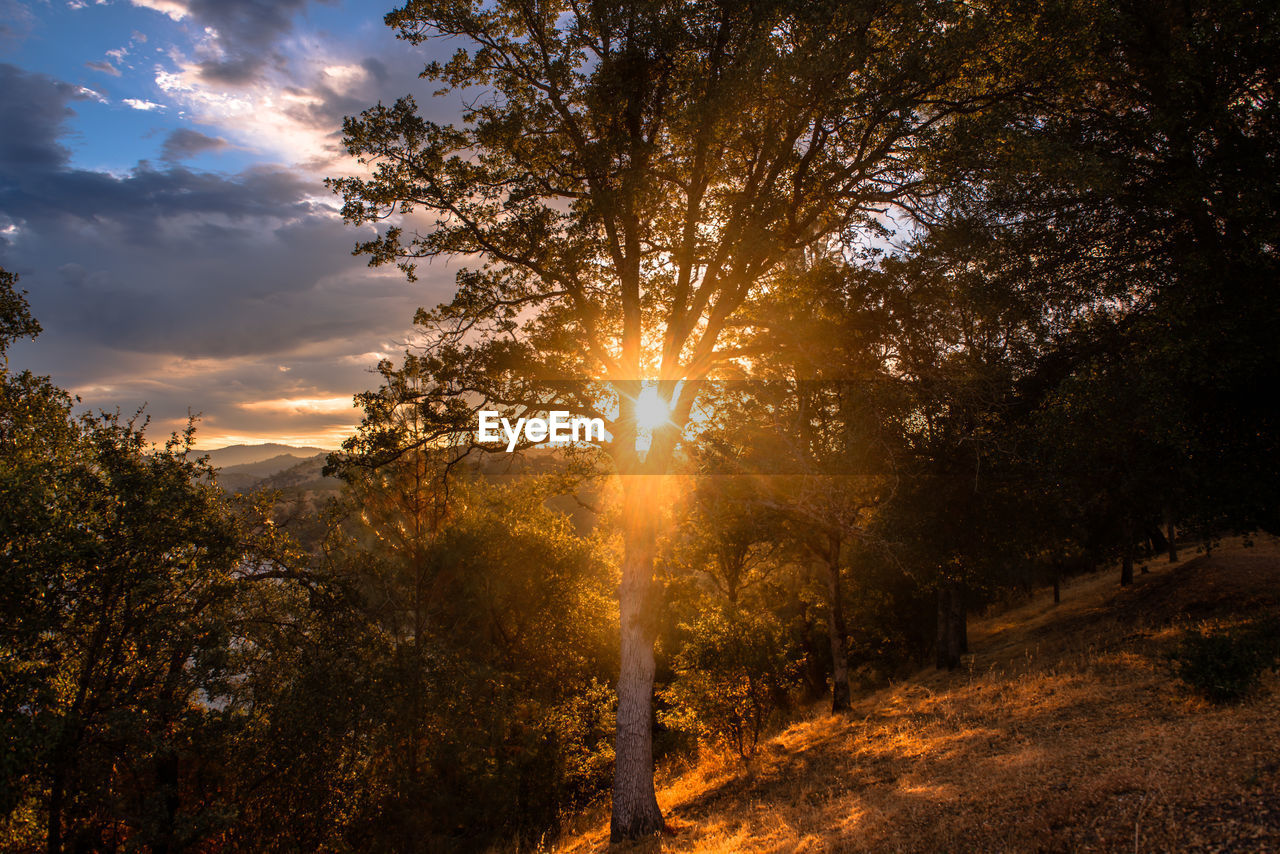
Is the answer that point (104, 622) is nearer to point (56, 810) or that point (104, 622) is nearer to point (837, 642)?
point (56, 810)

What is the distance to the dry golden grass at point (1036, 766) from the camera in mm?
6173

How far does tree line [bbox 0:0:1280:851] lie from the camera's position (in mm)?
10133

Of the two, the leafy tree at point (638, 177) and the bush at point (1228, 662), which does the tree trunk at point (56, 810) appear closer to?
the leafy tree at point (638, 177)

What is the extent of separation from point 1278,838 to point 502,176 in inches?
562

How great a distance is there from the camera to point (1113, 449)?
12516mm

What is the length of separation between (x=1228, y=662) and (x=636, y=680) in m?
9.61

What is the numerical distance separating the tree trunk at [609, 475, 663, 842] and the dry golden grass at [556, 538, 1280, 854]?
78cm

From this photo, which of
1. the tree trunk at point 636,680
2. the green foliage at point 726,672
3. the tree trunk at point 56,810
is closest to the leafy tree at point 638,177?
the tree trunk at point 636,680

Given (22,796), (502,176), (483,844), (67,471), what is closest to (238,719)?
(22,796)

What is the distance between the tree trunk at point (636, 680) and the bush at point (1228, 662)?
898 centimetres

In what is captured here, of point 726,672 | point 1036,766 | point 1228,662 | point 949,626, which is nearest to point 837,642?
point 949,626

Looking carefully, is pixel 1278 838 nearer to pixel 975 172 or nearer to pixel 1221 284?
pixel 975 172

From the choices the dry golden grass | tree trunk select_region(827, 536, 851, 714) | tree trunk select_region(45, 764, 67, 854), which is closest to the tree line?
tree trunk select_region(45, 764, 67, 854)

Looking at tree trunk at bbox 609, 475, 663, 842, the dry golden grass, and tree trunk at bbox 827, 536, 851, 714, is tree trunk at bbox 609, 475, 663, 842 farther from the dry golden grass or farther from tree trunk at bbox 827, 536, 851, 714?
tree trunk at bbox 827, 536, 851, 714
